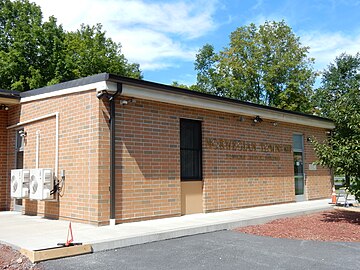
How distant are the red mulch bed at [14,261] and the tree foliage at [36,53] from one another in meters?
21.3

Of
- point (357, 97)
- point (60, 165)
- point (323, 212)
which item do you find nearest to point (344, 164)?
point (357, 97)

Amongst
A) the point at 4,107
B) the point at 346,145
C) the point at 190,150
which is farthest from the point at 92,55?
the point at 346,145

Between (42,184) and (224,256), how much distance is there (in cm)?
544

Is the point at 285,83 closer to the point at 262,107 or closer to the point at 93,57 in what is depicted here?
the point at 93,57

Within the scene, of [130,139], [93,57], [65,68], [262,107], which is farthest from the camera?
[93,57]

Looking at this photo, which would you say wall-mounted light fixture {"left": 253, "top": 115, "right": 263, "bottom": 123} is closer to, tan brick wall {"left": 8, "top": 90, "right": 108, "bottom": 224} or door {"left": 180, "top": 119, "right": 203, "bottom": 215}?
A: door {"left": 180, "top": 119, "right": 203, "bottom": 215}

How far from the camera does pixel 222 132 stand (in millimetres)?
12688

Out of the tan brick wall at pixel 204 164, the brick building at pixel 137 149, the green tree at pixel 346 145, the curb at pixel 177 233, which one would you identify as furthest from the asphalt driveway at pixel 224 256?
the green tree at pixel 346 145

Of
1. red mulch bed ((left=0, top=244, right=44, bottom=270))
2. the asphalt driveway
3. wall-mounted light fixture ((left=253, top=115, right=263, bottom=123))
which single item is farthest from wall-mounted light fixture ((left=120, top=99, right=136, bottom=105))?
wall-mounted light fixture ((left=253, top=115, right=263, bottom=123))

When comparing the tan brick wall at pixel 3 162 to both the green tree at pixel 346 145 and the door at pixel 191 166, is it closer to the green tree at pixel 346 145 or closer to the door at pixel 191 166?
the door at pixel 191 166

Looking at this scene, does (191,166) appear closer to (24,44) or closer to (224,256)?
(224,256)

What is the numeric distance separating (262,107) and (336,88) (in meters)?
18.4

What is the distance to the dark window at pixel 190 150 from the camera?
11.6 metres

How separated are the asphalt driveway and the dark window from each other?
3336 millimetres
